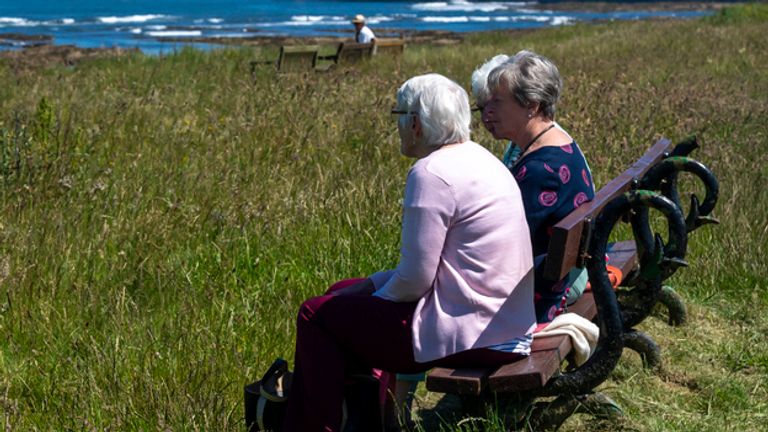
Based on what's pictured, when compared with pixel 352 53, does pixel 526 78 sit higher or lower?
higher

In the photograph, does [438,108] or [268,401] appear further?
[268,401]

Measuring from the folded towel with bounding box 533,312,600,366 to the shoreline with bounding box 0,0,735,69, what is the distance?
30.1ft

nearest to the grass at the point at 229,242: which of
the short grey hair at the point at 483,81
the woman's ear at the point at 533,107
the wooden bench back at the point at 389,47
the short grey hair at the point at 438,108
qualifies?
the short grey hair at the point at 438,108

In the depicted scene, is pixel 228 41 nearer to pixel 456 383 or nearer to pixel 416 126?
pixel 416 126

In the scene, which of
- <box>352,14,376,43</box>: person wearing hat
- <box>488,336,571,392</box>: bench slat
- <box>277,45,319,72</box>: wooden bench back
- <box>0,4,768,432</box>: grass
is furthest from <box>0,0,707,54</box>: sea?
<box>488,336,571,392</box>: bench slat

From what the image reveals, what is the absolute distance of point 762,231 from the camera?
17.9 feet

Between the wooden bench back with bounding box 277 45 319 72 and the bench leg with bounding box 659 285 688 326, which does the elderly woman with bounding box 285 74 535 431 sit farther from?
the wooden bench back with bounding box 277 45 319 72

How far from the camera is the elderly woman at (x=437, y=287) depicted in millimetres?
3125

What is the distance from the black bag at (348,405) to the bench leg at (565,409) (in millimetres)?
544

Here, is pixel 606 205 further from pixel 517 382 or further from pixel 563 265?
pixel 517 382

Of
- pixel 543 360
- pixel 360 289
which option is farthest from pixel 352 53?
pixel 543 360

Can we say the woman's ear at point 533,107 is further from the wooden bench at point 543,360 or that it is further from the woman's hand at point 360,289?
the woman's hand at point 360,289

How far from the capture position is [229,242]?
16.6ft

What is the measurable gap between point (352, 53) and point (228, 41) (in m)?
25.6
